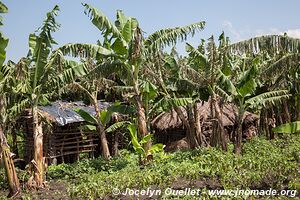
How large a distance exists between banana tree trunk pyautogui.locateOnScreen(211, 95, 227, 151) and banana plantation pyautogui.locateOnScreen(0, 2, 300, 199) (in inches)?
1.5

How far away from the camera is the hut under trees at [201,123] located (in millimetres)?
→ 18562

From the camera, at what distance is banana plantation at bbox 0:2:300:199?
9047 mm

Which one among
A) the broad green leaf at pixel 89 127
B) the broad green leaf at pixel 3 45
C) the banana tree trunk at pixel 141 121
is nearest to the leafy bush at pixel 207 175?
the banana tree trunk at pixel 141 121

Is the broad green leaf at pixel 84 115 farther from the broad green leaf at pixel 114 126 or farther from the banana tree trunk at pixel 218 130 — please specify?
the banana tree trunk at pixel 218 130

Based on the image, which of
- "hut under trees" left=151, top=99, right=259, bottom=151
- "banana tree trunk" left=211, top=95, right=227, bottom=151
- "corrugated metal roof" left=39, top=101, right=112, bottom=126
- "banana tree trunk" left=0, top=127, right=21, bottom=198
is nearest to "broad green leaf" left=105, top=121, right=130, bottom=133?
"corrugated metal roof" left=39, top=101, right=112, bottom=126

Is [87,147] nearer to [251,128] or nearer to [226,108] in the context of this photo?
[226,108]

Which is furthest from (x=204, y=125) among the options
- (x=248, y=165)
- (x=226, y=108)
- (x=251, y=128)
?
(x=248, y=165)

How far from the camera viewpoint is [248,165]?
9.98 meters

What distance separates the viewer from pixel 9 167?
9.23m

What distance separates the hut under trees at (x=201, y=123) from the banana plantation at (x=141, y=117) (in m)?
0.07

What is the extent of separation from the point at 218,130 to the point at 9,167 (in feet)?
26.1

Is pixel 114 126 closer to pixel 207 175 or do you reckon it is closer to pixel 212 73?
pixel 212 73

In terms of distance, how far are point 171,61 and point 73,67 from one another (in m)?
4.65

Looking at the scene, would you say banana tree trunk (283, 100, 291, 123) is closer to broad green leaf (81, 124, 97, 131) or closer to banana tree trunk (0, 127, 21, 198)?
broad green leaf (81, 124, 97, 131)
